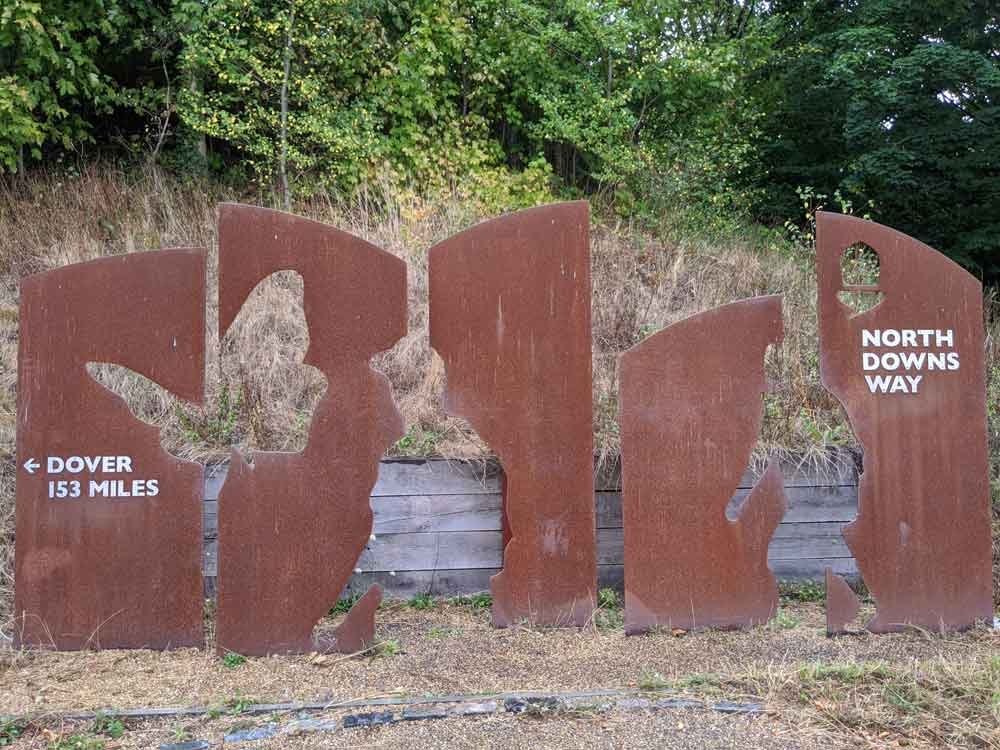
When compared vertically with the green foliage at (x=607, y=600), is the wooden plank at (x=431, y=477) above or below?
Result: above

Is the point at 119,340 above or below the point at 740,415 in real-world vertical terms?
above

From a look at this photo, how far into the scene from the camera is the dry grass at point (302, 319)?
5441 millimetres

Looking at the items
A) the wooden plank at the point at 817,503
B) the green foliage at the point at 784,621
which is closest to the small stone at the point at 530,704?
the green foliage at the point at 784,621

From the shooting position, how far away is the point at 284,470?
13.5 ft

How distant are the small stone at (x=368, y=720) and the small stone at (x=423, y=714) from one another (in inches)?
2.3

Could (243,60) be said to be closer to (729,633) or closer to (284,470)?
(284,470)

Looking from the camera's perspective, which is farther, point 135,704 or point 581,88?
point 581,88

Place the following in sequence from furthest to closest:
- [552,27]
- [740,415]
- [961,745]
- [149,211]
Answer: [552,27] < [149,211] < [740,415] < [961,745]

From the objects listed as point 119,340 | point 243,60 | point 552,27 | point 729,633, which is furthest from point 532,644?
point 552,27

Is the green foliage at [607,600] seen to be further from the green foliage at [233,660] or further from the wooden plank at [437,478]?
the green foliage at [233,660]

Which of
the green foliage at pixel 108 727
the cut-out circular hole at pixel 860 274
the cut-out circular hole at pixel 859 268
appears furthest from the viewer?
the cut-out circular hole at pixel 859 268

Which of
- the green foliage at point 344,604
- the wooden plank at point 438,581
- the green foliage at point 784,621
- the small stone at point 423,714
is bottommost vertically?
the small stone at point 423,714

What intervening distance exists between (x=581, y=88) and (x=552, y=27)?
2.33ft

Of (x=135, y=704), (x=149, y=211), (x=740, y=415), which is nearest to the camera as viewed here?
(x=135, y=704)
